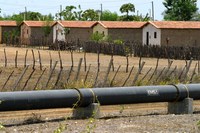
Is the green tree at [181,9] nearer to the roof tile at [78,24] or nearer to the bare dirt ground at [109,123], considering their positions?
the roof tile at [78,24]

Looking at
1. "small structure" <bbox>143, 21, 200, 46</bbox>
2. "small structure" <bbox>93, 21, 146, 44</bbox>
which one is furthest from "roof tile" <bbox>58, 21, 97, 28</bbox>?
"small structure" <bbox>143, 21, 200, 46</bbox>

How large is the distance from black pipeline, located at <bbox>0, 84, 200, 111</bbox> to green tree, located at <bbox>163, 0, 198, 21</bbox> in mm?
74031

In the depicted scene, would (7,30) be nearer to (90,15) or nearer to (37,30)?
(37,30)

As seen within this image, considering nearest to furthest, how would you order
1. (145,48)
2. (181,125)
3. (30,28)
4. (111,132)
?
(111,132), (181,125), (145,48), (30,28)

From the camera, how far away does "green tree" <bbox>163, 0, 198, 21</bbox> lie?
87.3 metres

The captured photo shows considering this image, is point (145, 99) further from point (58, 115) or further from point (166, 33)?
point (166, 33)

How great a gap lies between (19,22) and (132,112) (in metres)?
74.6

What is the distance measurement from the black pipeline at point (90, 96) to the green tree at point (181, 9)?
74.0 m

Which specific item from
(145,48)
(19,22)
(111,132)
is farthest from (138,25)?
(111,132)

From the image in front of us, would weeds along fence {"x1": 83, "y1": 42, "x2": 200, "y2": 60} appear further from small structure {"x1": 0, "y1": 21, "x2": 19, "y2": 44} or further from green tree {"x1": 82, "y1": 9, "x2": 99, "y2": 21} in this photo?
green tree {"x1": 82, "y1": 9, "x2": 99, "y2": 21}

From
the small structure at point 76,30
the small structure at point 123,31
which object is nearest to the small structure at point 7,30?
the small structure at point 76,30

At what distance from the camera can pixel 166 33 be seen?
63.0m

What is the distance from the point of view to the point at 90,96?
12.6 meters

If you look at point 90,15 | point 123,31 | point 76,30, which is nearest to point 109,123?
point 123,31
